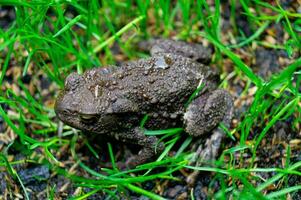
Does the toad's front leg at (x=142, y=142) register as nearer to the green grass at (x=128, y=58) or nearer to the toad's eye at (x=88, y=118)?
the green grass at (x=128, y=58)

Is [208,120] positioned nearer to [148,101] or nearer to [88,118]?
[148,101]

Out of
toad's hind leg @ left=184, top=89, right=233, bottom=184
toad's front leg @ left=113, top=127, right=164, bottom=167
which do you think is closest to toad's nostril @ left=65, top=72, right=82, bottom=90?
toad's front leg @ left=113, top=127, right=164, bottom=167

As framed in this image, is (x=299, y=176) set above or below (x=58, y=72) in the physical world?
below

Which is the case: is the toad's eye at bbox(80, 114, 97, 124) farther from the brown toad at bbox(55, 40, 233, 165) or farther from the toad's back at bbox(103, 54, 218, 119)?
the toad's back at bbox(103, 54, 218, 119)

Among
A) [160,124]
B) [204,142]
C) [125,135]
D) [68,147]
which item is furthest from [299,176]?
[68,147]

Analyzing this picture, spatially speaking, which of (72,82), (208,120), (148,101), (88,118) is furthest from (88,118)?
(208,120)

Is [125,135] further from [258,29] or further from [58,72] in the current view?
[258,29]
